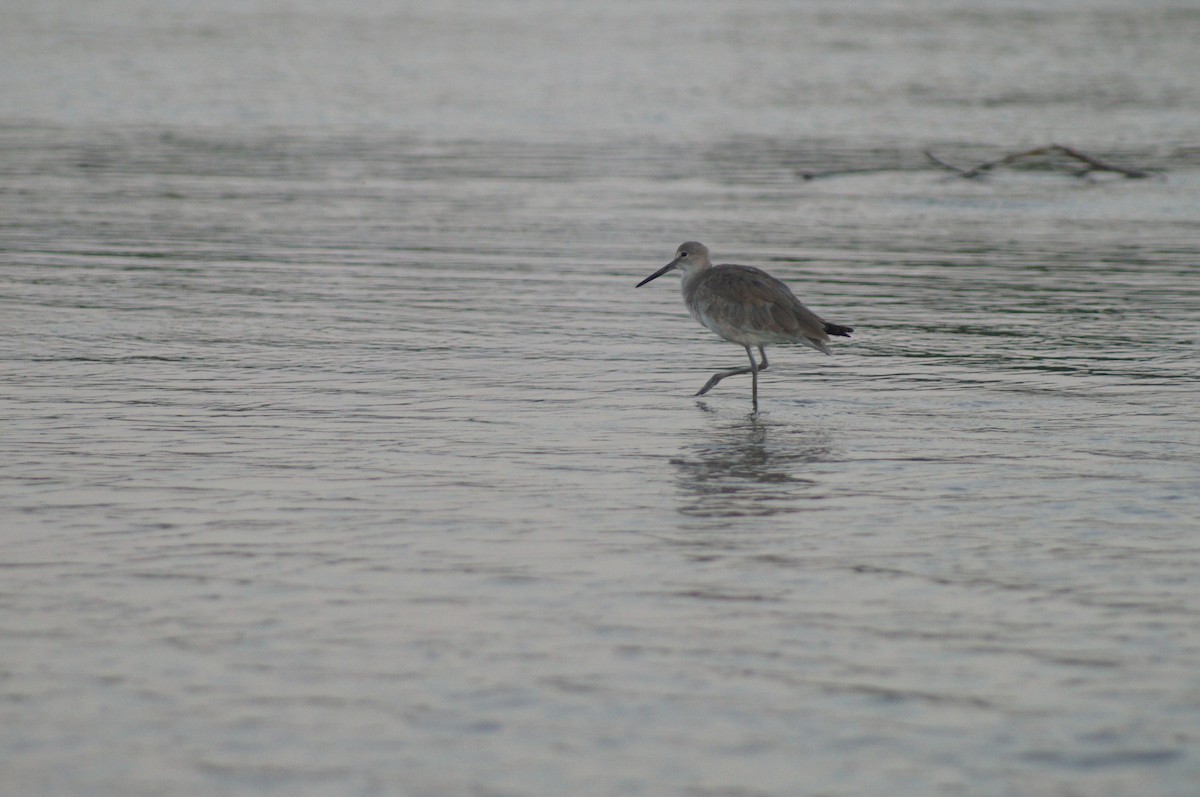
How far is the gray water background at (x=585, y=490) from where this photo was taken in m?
6.43

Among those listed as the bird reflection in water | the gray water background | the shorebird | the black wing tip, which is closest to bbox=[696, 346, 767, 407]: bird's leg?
the shorebird

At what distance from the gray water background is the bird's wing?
571 mm

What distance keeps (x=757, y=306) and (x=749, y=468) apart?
2.26 m

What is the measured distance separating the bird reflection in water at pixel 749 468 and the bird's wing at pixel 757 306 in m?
0.73

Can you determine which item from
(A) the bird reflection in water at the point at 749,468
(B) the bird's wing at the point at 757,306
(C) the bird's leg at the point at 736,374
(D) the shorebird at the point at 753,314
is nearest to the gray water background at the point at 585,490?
(A) the bird reflection in water at the point at 749,468

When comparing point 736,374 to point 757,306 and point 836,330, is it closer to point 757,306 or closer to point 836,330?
point 757,306

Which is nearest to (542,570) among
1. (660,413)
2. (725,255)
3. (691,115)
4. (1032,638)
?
(1032,638)

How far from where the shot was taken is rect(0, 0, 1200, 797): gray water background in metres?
6.43

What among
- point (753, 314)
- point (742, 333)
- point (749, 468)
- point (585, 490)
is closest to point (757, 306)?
point (753, 314)

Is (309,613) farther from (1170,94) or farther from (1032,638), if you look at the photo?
(1170,94)

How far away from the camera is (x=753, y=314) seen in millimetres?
12523

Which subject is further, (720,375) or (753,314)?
(720,375)

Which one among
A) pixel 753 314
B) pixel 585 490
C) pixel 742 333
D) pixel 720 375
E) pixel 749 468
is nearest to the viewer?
pixel 585 490

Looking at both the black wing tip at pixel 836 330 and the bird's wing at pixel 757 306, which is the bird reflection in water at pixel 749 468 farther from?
the black wing tip at pixel 836 330
